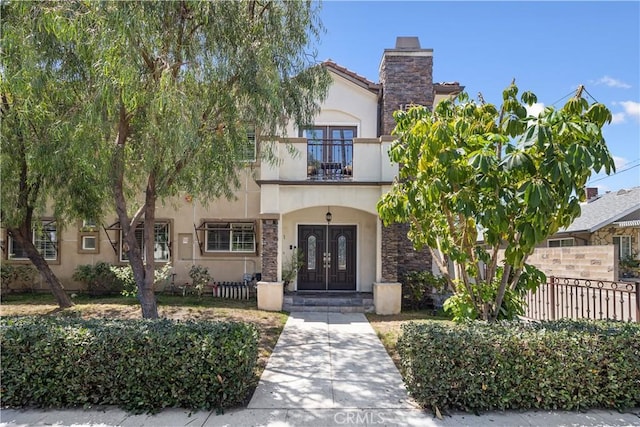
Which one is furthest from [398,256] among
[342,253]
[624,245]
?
[624,245]

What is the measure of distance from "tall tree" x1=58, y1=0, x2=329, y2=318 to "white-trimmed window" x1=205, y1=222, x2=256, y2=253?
5674 mm

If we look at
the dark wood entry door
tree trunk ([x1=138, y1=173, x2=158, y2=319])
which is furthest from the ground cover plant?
the dark wood entry door

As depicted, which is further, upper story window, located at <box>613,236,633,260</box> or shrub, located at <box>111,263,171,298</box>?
upper story window, located at <box>613,236,633,260</box>

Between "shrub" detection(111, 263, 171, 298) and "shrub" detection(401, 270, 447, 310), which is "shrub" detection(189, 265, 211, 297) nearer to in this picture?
"shrub" detection(111, 263, 171, 298)

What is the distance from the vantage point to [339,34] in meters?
8.64

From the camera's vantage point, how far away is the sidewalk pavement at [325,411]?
4.52 meters

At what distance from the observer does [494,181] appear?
4891mm

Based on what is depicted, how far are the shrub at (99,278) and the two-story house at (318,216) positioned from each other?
0.61 meters

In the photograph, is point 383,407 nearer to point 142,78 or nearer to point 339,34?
point 142,78

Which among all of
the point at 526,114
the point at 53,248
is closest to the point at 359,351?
the point at 526,114

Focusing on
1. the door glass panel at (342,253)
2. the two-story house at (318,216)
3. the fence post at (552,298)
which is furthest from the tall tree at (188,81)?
the fence post at (552,298)

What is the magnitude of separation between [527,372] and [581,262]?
20.6 ft

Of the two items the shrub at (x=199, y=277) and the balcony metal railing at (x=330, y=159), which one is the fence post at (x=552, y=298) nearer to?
the balcony metal railing at (x=330, y=159)

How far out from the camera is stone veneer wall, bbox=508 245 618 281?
8461 millimetres
